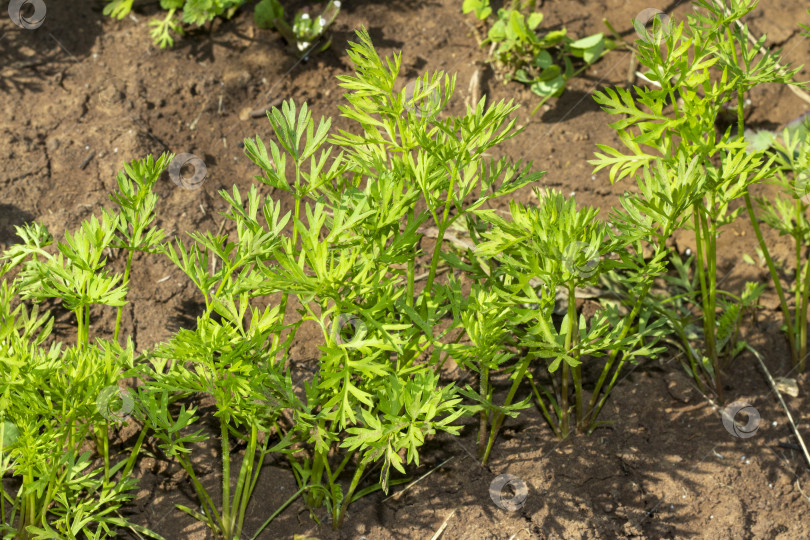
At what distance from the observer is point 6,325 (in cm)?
210

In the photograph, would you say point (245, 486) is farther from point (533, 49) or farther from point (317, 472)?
point (533, 49)

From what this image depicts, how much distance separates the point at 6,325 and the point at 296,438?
2.74 feet

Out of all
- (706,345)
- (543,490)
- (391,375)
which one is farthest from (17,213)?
(706,345)

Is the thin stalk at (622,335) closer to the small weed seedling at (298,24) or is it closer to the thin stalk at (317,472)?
the thin stalk at (317,472)

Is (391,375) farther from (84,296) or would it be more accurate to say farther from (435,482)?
(84,296)
